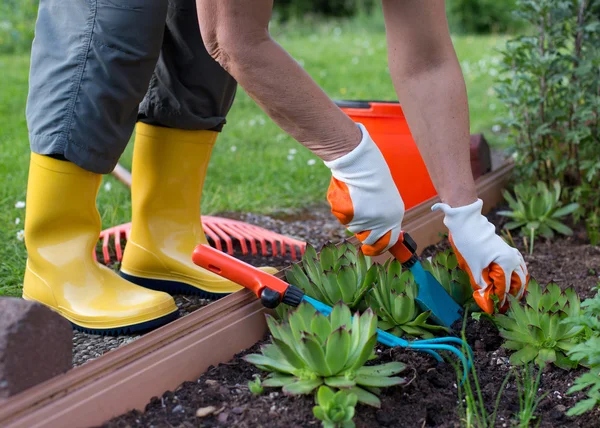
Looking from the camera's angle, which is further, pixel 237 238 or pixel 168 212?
pixel 237 238

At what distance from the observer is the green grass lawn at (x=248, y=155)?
2.89 meters

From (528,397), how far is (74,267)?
1.15 meters

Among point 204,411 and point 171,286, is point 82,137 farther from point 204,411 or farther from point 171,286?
point 204,411

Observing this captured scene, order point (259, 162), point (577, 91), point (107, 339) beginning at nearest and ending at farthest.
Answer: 1. point (107, 339)
2. point (577, 91)
3. point (259, 162)

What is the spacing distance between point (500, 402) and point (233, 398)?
538mm

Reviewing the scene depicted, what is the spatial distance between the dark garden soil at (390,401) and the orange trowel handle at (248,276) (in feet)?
0.45

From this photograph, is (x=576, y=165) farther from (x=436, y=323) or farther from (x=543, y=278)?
(x=436, y=323)

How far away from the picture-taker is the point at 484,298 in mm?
1720

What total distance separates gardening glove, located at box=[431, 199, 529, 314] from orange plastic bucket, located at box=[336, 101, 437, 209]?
36.0 inches

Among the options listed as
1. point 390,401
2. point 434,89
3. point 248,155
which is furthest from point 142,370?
point 248,155

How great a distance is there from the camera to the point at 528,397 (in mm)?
1354

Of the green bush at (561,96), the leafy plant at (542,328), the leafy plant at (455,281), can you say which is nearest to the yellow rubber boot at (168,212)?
the leafy plant at (455,281)

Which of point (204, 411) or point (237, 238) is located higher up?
point (204, 411)

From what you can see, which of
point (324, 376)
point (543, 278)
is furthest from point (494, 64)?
point (324, 376)
